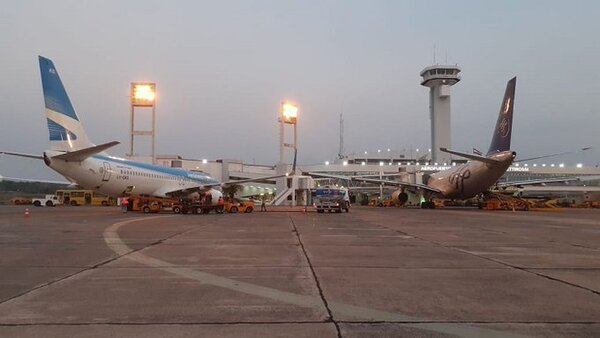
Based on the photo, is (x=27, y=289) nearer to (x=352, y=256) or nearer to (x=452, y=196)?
(x=352, y=256)

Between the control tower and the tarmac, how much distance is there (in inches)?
4078

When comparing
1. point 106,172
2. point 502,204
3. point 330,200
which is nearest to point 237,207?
point 330,200

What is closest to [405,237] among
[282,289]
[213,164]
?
[282,289]

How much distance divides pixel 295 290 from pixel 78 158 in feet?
98.0

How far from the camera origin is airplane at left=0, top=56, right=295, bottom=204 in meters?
32.7

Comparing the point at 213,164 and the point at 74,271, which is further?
the point at 213,164

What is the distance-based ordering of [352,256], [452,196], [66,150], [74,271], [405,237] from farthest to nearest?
[452,196]
[66,150]
[405,237]
[352,256]
[74,271]

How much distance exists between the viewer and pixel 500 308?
689 centimetres

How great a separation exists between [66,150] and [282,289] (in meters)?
30.6

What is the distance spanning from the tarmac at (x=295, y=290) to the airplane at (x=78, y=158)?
18463 millimetres

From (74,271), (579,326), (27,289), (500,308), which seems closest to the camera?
(579,326)

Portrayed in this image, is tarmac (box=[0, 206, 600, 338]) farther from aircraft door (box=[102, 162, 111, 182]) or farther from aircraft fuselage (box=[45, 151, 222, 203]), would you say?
aircraft door (box=[102, 162, 111, 182])

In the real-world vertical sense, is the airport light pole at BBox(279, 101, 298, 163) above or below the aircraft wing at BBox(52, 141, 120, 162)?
above

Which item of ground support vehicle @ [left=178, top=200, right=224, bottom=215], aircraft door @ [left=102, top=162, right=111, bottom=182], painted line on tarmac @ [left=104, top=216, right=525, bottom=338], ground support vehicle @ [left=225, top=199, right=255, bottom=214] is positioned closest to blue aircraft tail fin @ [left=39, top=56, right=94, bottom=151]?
aircraft door @ [left=102, top=162, right=111, bottom=182]
